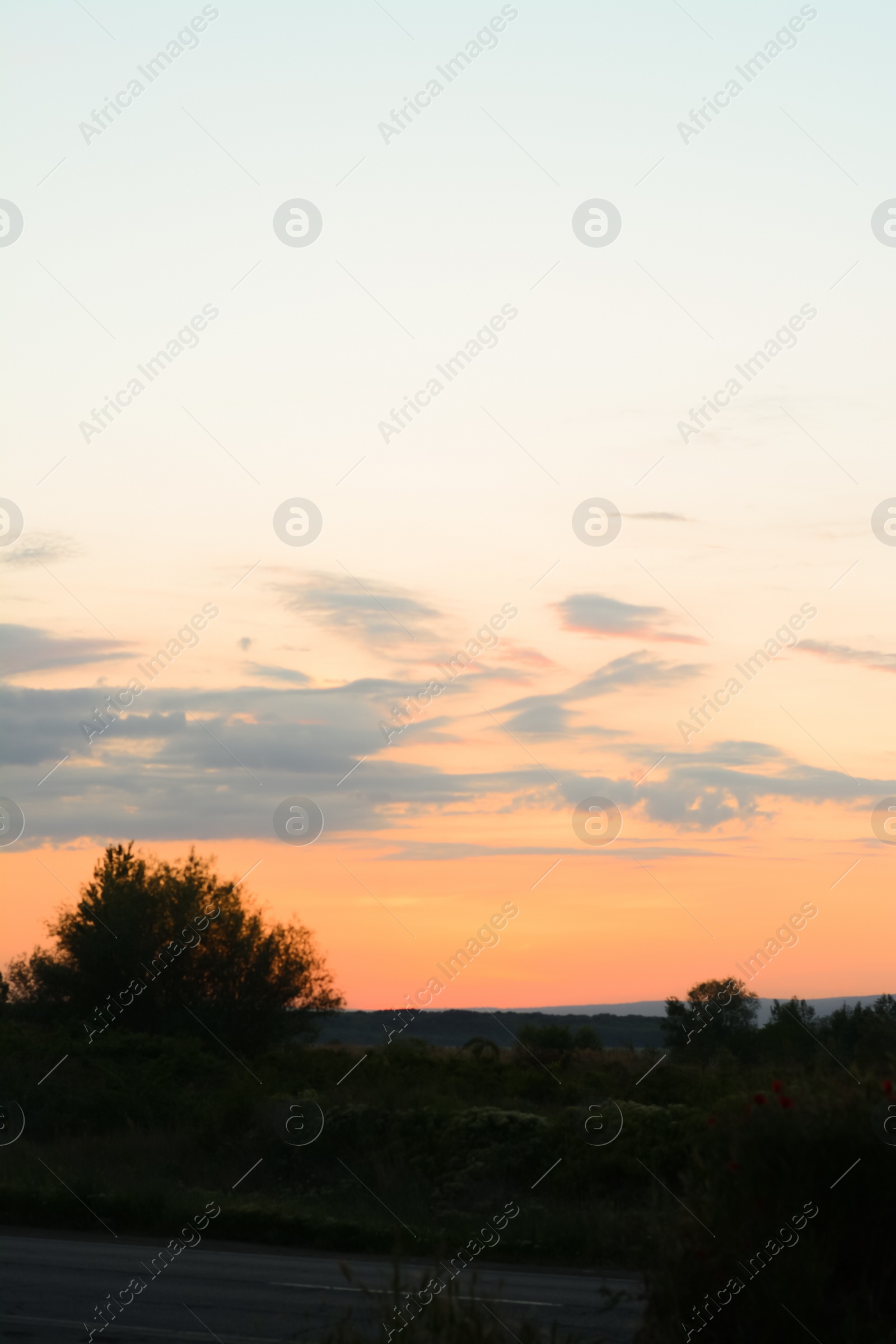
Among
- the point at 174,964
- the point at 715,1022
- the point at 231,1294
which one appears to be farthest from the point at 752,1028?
the point at 231,1294

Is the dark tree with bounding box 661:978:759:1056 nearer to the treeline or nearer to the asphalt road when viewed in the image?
the treeline

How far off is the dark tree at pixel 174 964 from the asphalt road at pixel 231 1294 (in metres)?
30.3

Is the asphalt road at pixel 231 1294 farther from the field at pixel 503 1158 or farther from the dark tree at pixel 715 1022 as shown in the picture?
the dark tree at pixel 715 1022

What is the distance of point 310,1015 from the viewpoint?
160 feet

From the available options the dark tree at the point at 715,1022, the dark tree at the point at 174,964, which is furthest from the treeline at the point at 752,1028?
the dark tree at the point at 174,964

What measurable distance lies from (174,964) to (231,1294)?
36039 mm


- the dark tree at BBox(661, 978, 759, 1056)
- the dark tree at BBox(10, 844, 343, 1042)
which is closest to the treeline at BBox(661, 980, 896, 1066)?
the dark tree at BBox(661, 978, 759, 1056)

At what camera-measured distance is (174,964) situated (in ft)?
155

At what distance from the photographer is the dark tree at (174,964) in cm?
4678

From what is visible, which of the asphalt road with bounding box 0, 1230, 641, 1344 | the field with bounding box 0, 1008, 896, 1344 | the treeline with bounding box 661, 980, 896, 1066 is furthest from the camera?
the treeline with bounding box 661, 980, 896, 1066

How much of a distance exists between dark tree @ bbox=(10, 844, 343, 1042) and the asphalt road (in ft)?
99.3

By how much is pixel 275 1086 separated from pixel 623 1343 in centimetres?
1892

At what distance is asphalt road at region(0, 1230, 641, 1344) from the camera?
10.3 m

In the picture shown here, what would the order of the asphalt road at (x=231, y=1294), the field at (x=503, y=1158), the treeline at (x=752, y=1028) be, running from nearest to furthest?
the field at (x=503, y=1158), the asphalt road at (x=231, y=1294), the treeline at (x=752, y=1028)
